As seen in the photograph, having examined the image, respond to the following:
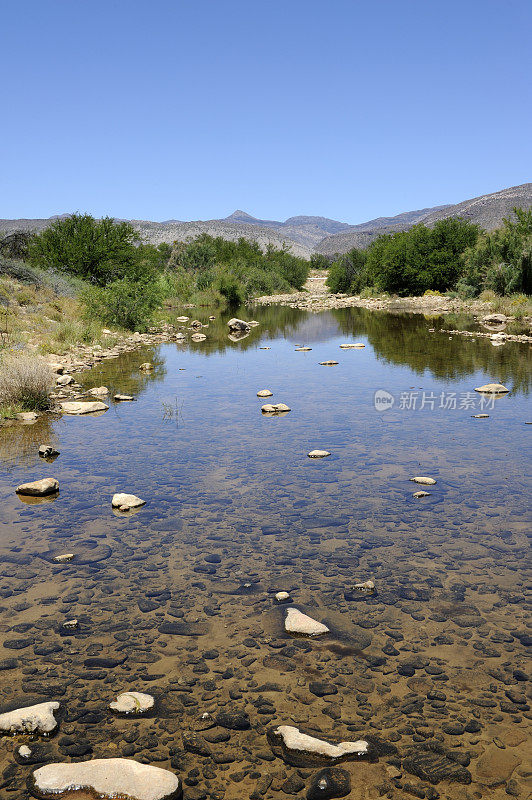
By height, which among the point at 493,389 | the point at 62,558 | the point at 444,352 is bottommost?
the point at 62,558

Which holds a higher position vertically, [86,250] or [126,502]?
[86,250]

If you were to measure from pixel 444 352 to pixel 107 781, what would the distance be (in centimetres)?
1603

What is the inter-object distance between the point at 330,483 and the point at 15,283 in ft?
65.9

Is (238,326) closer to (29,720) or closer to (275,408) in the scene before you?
(275,408)

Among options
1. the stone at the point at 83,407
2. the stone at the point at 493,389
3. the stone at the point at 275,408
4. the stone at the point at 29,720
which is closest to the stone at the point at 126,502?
the stone at the point at 29,720

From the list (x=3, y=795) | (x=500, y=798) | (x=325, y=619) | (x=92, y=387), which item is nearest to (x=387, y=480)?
(x=325, y=619)

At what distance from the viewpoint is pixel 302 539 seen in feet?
17.6

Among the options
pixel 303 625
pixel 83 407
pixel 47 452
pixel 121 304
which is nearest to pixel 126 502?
pixel 47 452

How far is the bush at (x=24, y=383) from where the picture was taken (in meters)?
10.3

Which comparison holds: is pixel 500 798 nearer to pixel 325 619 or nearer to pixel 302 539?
pixel 325 619

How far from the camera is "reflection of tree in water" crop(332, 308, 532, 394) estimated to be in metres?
13.8

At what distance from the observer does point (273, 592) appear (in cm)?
452

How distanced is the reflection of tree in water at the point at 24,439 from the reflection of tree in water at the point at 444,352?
8.59 metres

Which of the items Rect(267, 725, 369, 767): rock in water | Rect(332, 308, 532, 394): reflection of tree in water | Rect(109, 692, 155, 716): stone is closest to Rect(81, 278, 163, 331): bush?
Rect(332, 308, 532, 394): reflection of tree in water
